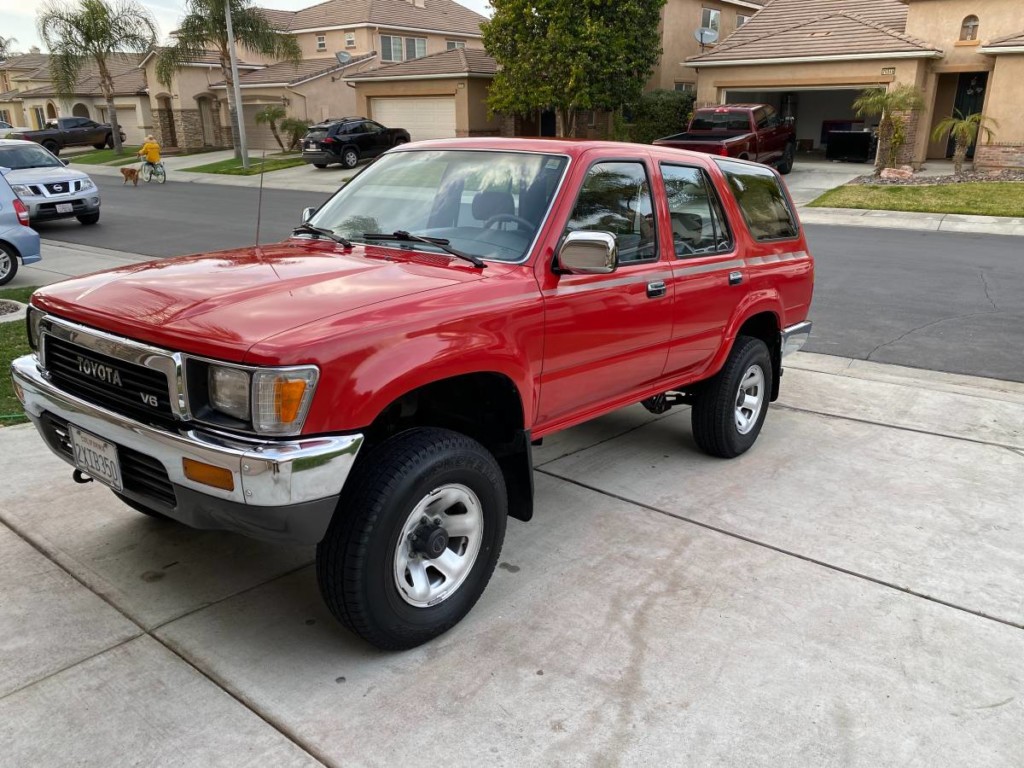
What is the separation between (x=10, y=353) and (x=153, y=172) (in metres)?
23.0

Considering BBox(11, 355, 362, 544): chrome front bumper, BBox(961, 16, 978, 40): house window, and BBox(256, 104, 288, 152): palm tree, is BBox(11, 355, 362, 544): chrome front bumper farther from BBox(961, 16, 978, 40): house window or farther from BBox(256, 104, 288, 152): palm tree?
BBox(256, 104, 288, 152): palm tree

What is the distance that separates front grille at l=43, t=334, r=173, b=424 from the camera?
2996mm

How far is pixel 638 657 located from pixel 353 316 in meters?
1.71

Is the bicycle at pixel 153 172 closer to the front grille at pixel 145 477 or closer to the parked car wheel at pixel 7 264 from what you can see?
the parked car wheel at pixel 7 264

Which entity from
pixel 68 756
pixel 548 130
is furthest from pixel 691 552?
pixel 548 130

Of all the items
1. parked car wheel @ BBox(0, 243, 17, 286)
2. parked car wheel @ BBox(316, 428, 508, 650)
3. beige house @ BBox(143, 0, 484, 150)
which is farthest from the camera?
beige house @ BBox(143, 0, 484, 150)

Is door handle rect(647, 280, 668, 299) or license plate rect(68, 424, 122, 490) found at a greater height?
door handle rect(647, 280, 668, 299)

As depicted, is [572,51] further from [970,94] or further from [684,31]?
[970,94]

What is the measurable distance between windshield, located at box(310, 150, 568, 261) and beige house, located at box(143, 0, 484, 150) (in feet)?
104

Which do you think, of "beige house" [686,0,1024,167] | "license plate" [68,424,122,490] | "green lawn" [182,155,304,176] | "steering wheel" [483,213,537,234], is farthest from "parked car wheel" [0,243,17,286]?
"beige house" [686,0,1024,167]

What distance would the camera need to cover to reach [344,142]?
97.3ft

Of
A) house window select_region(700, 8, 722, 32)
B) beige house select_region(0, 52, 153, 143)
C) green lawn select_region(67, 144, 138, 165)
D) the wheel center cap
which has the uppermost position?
house window select_region(700, 8, 722, 32)

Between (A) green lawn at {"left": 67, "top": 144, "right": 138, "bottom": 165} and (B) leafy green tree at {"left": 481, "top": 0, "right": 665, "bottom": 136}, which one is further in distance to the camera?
(A) green lawn at {"left": 67, "top": 144, "right": 138, "bottom": 165}

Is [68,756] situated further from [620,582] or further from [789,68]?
[789,68]
